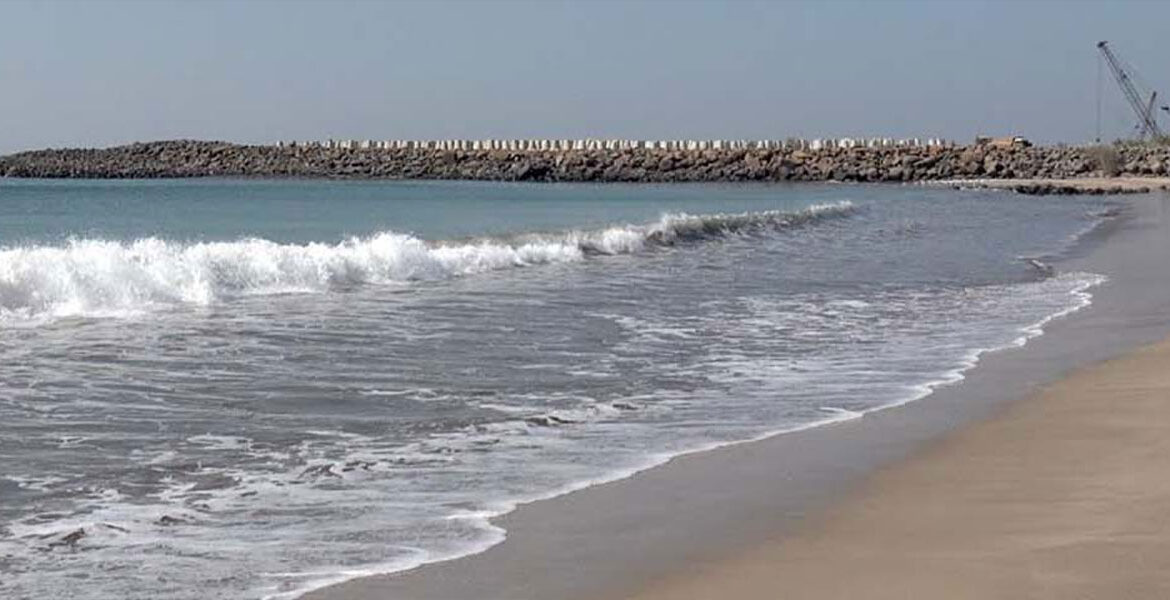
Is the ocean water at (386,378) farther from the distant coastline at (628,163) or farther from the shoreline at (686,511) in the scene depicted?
the distant coastline at (628,163)

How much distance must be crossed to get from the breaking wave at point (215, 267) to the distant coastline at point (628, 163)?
45.6 metres

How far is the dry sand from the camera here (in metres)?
4.79

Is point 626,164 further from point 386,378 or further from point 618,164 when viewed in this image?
point 386,378

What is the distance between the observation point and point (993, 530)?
5.52 meters

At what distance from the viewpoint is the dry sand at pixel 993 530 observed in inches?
188

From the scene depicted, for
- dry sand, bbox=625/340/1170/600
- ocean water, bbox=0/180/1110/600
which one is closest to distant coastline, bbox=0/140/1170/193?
ocean water, bbox=0/180/1110/600

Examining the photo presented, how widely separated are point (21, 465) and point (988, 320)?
31.3 feet

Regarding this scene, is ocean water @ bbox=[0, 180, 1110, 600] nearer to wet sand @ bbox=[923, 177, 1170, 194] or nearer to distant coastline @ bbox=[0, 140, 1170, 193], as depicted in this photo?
wet sand @ bbox=[923, 177, 1170, 194]

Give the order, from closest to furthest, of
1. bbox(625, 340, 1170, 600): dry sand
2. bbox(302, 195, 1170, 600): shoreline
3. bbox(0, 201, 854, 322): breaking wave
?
bbox(625, 340, 1170, 600): dry sand → bbox(302, 195, 1170, 600): shoreline → bbox(0, 201, 854, 322): breaking wave

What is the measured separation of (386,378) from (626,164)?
84179mm

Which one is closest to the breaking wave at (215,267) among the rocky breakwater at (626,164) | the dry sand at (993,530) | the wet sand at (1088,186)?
the dry sand at (993,530)

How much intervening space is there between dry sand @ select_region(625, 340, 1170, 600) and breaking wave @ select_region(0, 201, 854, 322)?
856cm

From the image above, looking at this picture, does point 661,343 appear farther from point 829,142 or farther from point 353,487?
point 829,142

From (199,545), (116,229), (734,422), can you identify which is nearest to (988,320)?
(734,422)
